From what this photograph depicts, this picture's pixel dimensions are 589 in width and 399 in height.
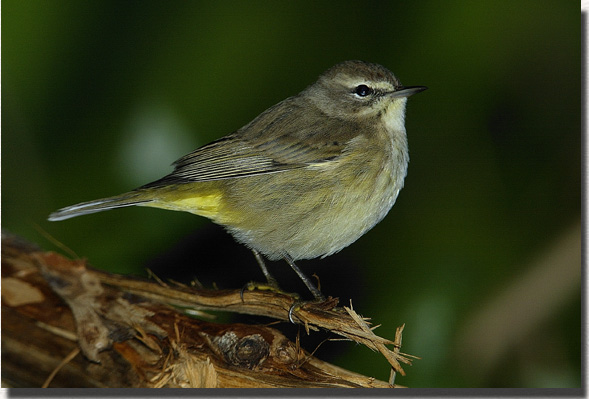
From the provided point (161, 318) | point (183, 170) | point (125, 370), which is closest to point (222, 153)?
point (183, 170)

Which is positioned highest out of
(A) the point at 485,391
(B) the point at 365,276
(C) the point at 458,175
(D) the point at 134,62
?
(D) the point at 134,62

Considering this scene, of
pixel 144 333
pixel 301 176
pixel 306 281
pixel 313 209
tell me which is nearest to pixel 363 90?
pixel 301 176

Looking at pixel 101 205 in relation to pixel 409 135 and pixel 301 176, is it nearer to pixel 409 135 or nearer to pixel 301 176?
pixel 301 176

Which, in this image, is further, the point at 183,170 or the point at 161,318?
the point at 183,170

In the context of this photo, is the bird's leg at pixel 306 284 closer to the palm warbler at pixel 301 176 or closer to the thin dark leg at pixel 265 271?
the palm warbler at pixel 301 176

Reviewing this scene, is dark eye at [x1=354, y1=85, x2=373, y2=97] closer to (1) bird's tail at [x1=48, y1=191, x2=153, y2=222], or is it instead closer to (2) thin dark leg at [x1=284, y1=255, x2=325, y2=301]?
(2) thin dark leg at [x1=284, y1=255, x2=325, y2=301]

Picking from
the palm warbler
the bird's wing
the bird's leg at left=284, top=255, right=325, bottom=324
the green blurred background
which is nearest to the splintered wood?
the bird's leg at left=284, top=255, right=325, bottom=324

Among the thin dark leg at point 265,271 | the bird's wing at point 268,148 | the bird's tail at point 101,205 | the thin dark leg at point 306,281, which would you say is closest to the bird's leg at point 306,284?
the thin dark leg at point 306,281

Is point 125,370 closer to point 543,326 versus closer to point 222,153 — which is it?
point 222,153
